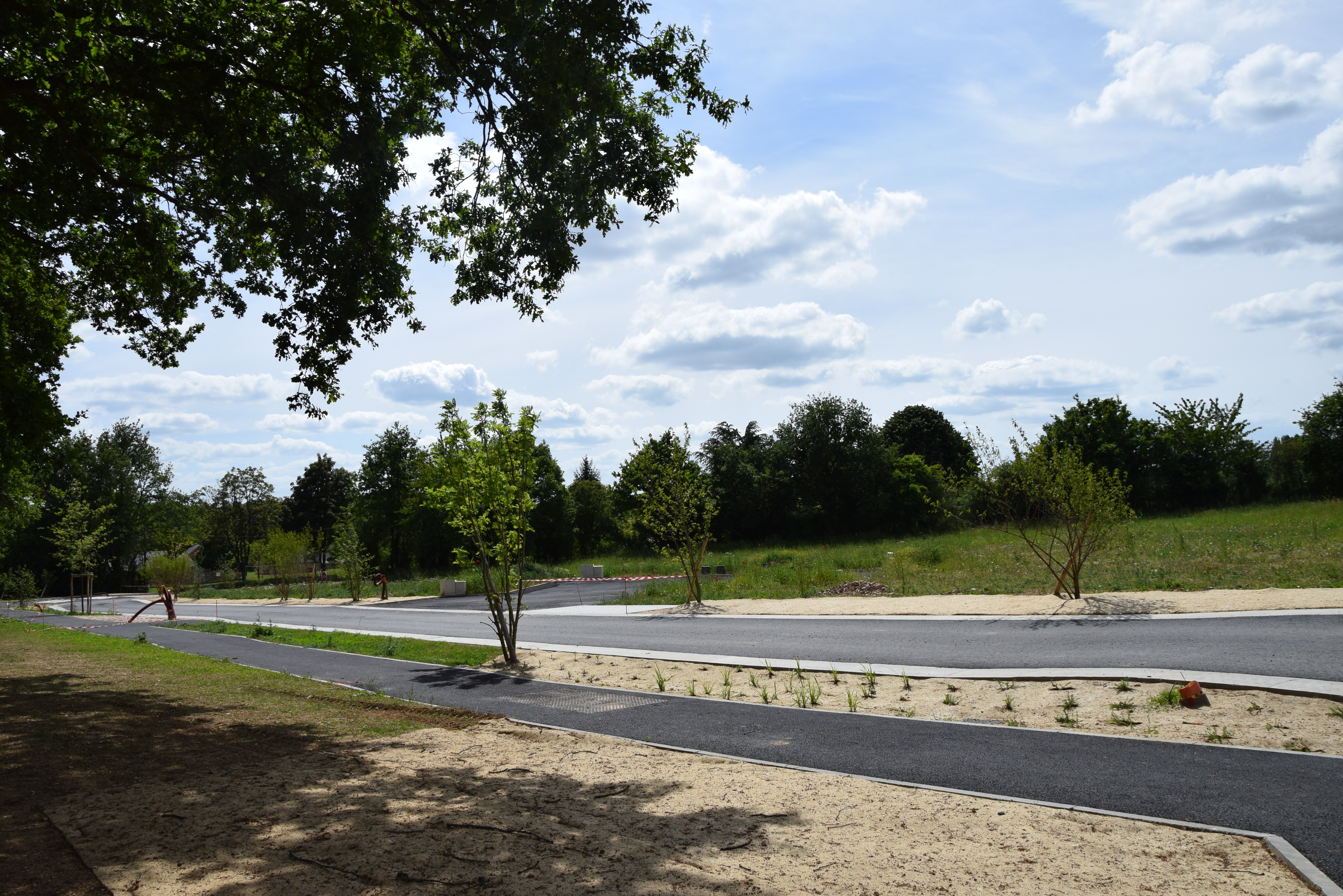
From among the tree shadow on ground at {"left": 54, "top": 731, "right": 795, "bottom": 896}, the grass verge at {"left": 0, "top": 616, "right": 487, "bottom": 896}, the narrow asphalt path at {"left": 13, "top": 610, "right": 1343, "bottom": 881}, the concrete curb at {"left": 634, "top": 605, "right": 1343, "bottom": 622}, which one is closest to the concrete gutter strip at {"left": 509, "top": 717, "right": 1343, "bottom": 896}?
the narrow asphalt path at {"left": 13, "top": 610, "right": 1343, "bottom": 881}

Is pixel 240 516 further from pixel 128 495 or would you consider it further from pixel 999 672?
pixel 999 672

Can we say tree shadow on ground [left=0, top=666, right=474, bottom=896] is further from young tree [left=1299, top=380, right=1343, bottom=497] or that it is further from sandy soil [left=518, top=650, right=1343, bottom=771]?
young tree [left=1299, top=380, right=1343, bottom=497]

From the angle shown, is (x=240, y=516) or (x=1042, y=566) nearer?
(x=1042, y=566)

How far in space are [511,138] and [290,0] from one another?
3.94m

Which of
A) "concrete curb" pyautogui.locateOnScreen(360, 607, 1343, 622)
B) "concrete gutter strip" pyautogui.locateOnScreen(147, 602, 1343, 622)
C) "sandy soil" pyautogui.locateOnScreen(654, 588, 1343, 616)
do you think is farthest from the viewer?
"sandy soil" pyautogui.locateOnScreen(654, 588, 1343, 616)

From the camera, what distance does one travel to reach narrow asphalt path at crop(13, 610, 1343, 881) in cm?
500

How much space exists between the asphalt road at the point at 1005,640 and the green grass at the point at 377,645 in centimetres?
163

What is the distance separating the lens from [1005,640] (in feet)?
39.9

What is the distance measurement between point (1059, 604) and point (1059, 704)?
26.2 feet

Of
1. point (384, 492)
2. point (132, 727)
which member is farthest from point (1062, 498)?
point (384, 492)

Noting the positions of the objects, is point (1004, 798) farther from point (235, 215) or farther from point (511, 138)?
point (235, 215)

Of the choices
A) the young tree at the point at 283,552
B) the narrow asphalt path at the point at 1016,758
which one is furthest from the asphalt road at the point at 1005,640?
the young tree at the point at 283,552

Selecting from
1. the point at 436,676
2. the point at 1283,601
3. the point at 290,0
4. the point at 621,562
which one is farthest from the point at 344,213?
the point at 621,562

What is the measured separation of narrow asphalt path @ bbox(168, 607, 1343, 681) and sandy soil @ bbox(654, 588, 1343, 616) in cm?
84
